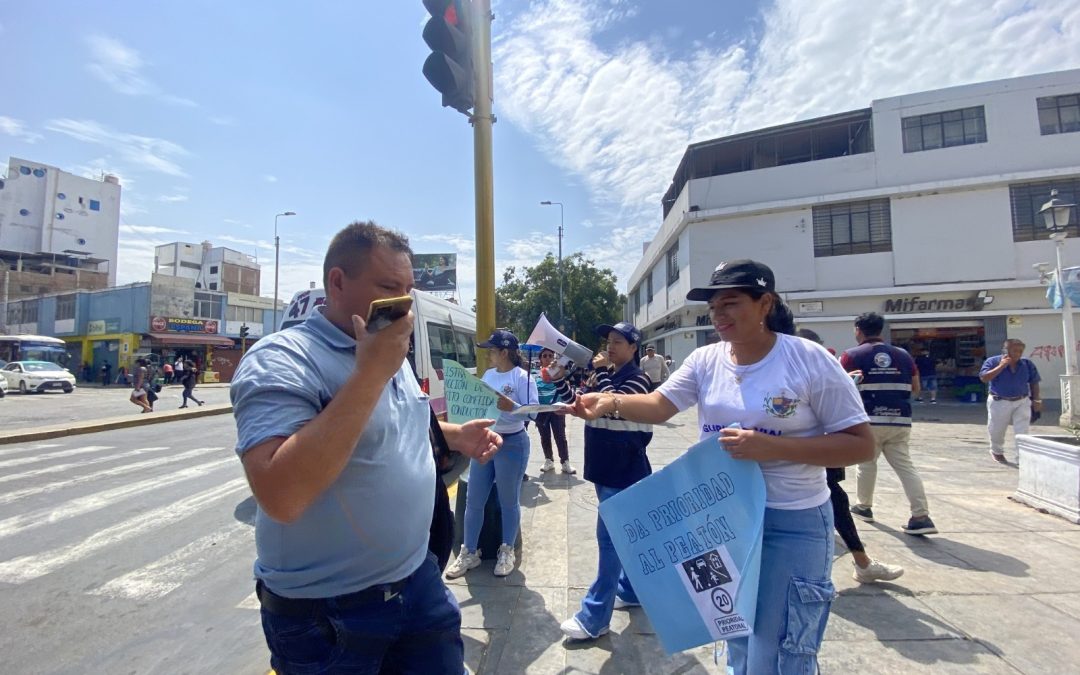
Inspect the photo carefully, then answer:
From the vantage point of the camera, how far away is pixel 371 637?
Answer: 147 cm

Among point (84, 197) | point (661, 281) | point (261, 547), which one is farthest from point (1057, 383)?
point (84, 197)

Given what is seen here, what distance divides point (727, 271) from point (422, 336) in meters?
7.24

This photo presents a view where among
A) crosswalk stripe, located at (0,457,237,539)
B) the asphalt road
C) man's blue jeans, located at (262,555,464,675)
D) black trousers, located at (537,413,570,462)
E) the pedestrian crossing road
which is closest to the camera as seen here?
man's blue jeans, located at (262,555,464,675)

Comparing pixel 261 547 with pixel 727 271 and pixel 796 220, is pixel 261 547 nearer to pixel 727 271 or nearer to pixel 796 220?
pixel 727 271

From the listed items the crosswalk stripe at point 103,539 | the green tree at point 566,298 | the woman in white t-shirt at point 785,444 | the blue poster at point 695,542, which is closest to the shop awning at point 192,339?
the green tree at point 566,298

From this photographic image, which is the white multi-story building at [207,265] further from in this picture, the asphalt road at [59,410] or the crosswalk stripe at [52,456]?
the crosswalk stripe at [52,456]

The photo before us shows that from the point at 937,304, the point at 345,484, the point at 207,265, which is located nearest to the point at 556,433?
the point at 345,484

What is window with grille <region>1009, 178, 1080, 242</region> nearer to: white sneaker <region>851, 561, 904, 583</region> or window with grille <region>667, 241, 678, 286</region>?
window with grille <region>667, 241, 678, 286</region>

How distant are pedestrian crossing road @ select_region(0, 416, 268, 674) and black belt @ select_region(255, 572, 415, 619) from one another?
1.99 meters

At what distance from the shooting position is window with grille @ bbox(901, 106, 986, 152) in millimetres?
17562

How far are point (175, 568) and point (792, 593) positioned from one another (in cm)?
469

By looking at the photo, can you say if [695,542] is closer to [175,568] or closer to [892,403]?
[892,403]

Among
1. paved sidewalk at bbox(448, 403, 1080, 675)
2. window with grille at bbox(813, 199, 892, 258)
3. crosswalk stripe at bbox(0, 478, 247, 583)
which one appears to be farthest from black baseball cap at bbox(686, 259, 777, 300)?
window with grille at bbox(813, 199, 892, 258)

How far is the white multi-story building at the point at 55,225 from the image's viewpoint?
50.8m
